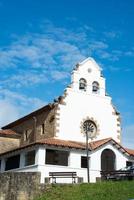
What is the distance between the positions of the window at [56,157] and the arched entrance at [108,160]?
398 cm

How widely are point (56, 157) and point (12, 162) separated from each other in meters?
5.50

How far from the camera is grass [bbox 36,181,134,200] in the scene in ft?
93.1

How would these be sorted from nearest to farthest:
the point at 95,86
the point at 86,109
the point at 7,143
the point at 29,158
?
the point at 29,158 → the point at 86,109 → the point at 95,86 → the point at 7,143

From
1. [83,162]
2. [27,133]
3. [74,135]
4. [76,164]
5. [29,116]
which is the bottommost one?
[76,164]

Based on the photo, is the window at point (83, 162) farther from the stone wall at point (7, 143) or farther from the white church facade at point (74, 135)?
the stone wall at point (7, 143)

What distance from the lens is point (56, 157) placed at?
38.6 m

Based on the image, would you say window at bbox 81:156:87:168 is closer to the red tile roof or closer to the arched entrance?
the red tile roof

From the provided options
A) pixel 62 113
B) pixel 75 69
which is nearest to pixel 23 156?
pixel 62 113

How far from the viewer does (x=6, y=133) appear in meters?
46.7

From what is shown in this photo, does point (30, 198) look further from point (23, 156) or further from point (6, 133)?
point (6, 133)

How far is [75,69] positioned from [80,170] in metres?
12.3

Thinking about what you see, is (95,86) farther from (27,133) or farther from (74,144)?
(27,133)

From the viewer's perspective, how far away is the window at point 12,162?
40178 mm

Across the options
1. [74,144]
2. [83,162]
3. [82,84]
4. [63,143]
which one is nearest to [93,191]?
[63,143]
